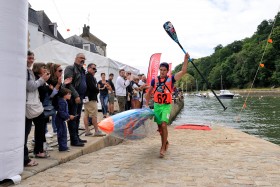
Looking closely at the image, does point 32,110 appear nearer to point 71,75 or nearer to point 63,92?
point 63,92

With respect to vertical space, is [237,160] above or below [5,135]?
below

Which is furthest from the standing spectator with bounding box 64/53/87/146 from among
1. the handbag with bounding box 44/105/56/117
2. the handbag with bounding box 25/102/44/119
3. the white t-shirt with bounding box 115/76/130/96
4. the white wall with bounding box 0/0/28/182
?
the white t-shirt with bounding box 115/76/130/96

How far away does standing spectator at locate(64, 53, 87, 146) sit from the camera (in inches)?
273

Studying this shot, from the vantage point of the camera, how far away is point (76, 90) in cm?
746

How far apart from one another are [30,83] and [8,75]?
0.90m

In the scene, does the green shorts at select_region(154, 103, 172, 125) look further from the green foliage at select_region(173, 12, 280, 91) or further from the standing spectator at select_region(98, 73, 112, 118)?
the green foliage at select_region(173, 12, 280, 91)

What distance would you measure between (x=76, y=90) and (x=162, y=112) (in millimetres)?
2158

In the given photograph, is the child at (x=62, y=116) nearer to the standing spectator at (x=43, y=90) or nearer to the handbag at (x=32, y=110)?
the standing spectator at (x=43, y=90)

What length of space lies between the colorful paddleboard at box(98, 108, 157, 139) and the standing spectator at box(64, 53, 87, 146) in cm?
101

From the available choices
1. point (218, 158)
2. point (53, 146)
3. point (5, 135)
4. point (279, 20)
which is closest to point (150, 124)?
point (218, 158)

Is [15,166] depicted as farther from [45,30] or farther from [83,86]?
[45,30]

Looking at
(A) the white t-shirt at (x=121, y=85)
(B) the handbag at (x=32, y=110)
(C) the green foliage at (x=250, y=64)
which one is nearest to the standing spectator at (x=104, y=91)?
(A) the white t-shirt at (x=121, y=85)

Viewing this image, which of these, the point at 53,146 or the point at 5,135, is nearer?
the point at 5,135

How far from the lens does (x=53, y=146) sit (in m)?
6.98
